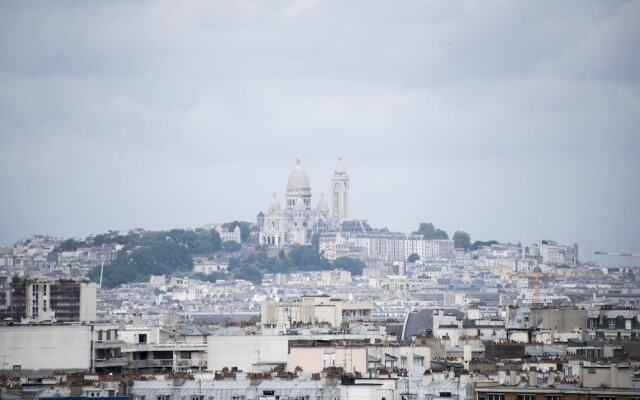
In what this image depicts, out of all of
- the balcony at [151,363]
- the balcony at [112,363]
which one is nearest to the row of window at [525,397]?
the balcony at [112,363]

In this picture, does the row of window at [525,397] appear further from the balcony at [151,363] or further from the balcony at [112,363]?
the balcony at [151,363]

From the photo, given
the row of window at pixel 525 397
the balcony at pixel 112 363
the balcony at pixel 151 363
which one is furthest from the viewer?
the balcony at pixel 151 363

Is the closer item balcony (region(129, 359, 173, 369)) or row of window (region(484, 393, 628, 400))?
row of window (region(484, 393, 628, 400))

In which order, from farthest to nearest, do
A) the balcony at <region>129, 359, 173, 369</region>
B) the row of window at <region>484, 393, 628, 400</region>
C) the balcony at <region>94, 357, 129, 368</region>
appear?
the balcony at <region>129, 359, 173, 369</region>, the balcony at <region>94, 357, 129, 368</region>, the row of window at <region>484, 393, 628, 400</region>

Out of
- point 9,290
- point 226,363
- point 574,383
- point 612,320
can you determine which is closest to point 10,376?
point 226,363

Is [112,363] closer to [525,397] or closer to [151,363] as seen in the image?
[151,363]

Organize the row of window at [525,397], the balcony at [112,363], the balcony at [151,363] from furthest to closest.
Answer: the balcony at [151,363], the balcony at [112,363], the row of window at [525,397]

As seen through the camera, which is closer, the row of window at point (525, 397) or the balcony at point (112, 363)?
the row of window at point (525, 397)

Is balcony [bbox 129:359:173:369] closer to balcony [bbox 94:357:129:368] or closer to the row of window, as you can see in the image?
balcony [bbox 94:357:129:368]

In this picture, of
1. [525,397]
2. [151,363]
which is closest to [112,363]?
[151,363]

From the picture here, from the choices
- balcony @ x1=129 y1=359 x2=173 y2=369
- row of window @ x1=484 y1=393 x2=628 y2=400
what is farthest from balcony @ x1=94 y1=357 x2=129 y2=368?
row of window @ x1=484 y1=393 x2=628 y2=400

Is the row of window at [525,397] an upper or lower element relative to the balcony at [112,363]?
lower

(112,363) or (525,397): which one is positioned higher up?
(112,363)

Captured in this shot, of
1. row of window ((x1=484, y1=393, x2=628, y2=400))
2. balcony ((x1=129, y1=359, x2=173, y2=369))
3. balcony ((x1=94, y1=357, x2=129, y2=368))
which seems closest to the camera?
row of window ((x1=484, y1=393, x2=628, y2=400))
